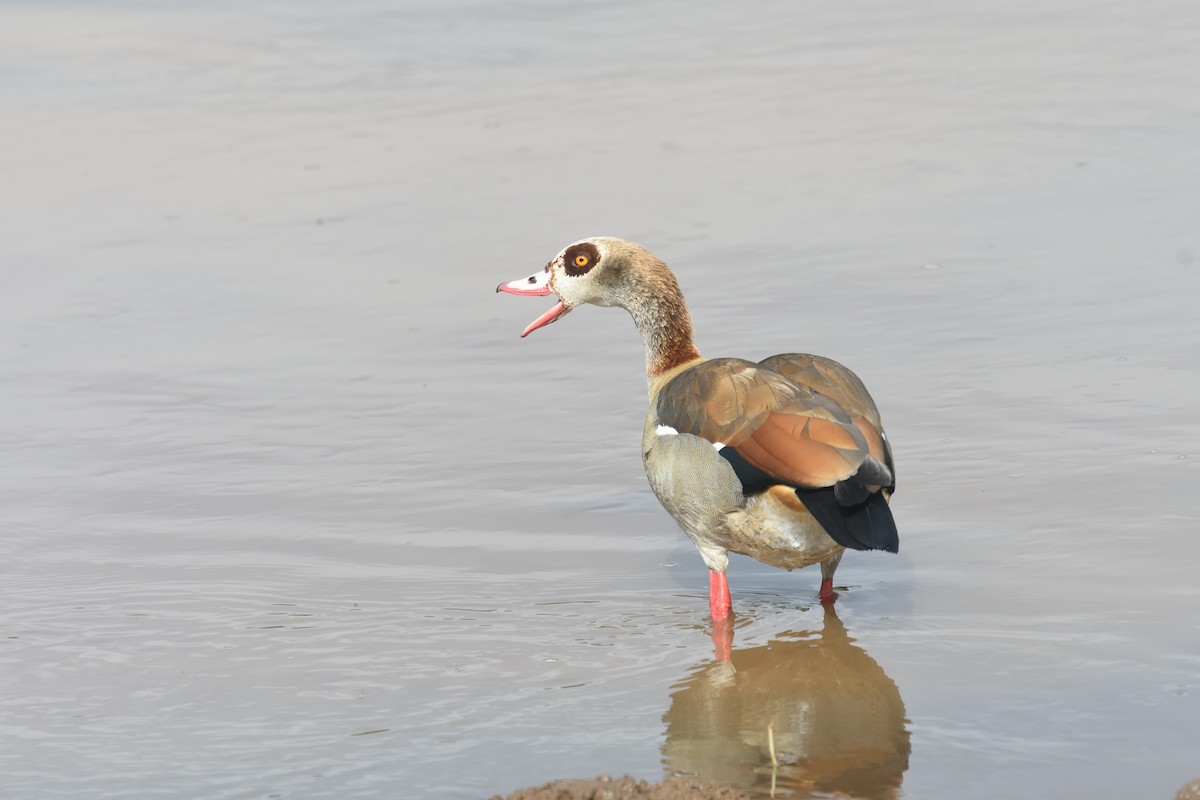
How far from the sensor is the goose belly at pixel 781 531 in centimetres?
633

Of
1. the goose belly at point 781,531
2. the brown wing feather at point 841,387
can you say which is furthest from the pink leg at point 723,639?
the brown wing feather at point 841,387

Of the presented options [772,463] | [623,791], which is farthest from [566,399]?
[623,791]

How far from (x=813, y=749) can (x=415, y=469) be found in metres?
3.39

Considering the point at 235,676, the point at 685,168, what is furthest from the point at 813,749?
the point at 685,168

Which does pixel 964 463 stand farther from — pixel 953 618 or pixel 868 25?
pixel 868 25

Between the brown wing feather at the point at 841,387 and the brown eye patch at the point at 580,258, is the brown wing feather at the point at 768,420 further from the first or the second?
the brown eye patch at the point at 580,258

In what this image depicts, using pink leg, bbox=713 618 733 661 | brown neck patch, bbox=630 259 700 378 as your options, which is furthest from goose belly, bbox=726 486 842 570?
brown neck patch, bbox=630 259 700 378

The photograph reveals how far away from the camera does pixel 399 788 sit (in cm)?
521

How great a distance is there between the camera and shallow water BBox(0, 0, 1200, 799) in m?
5.68

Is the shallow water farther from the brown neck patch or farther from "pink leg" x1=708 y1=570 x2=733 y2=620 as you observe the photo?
the brown neck patch

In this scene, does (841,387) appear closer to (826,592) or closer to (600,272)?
(826,592)

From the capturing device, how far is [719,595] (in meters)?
6.75

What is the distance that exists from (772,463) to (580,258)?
210 centimetres

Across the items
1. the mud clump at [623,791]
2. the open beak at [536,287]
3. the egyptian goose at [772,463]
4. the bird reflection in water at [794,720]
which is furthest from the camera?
the open beak at [536,287]
